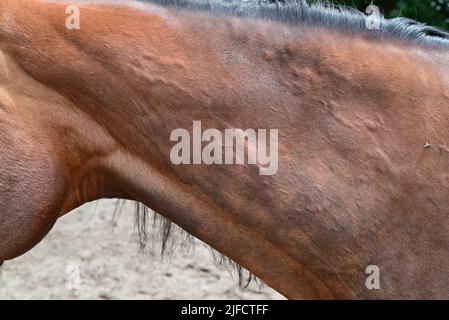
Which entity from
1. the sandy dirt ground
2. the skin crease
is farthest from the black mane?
the sandy dirt ground

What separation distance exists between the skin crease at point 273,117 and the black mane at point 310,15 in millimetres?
39

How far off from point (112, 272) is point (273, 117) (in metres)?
4.19

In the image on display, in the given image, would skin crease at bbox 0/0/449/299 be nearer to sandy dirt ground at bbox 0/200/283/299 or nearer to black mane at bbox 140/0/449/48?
black mane at bbox 140/0/449/48

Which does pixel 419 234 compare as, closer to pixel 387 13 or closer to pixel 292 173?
pixel 292 173

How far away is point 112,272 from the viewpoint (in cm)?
596

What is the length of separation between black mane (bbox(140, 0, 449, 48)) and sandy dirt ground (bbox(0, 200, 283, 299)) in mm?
3612

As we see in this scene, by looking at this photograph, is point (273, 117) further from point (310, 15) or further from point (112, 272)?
point (112, 272)

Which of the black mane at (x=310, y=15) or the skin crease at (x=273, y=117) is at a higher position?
the black mane at (x=310, y=15)

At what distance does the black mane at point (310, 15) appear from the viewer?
2131 millimetres

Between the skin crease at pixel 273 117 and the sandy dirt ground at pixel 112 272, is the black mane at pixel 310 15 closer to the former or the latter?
the skin crease at pixel 273 117

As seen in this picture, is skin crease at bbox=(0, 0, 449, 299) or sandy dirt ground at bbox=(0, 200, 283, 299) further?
sandy dirt ground at bbox=(0, 200, 283, 299)

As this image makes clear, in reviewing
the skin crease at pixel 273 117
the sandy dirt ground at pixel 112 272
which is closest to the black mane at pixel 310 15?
the skin crease at pixel 273 117

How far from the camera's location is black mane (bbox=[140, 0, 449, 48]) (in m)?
2.13

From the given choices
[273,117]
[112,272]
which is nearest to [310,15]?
[273,117]
